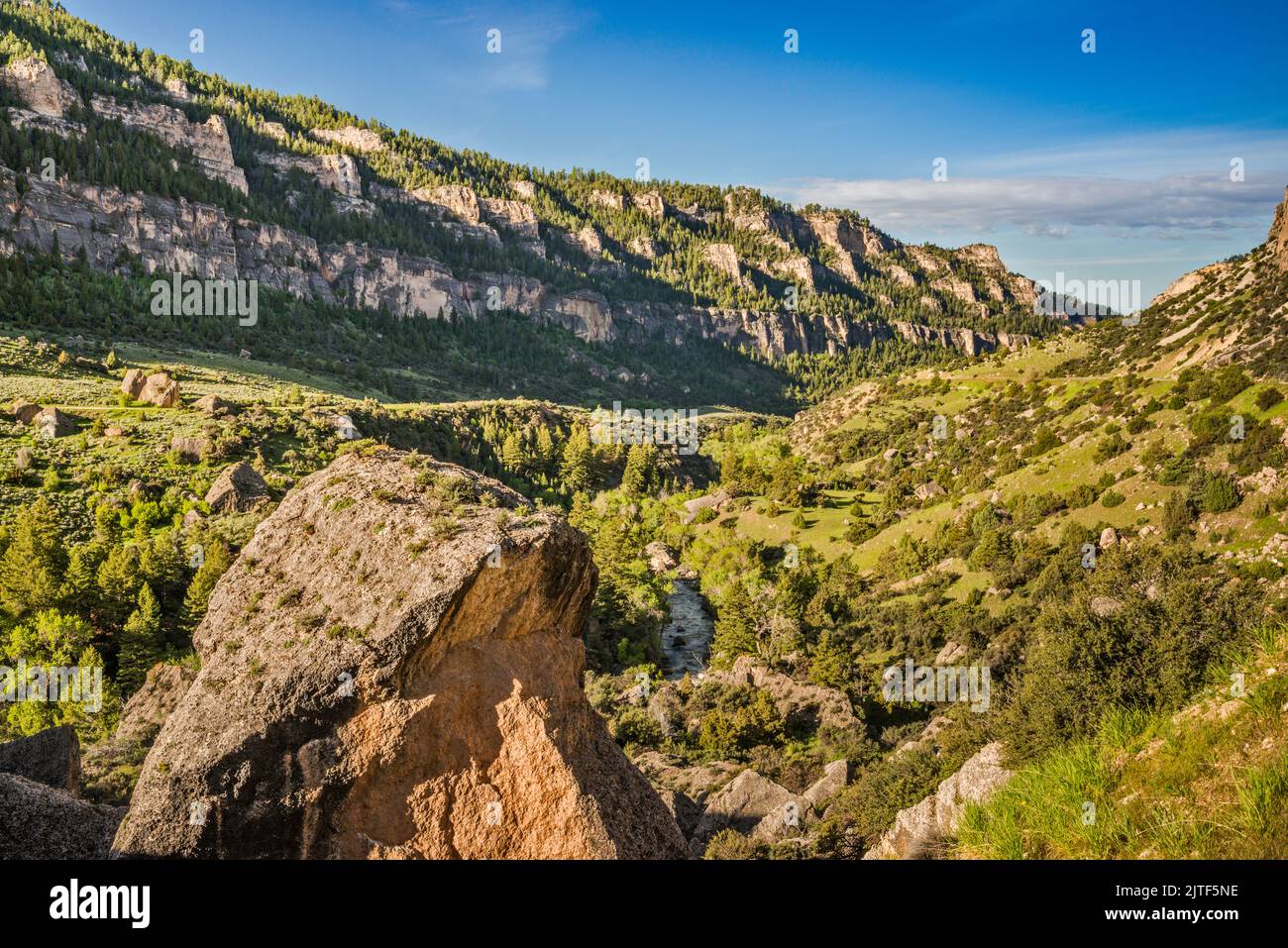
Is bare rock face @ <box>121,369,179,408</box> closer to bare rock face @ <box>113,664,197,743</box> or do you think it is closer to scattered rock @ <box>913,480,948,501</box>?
bare rock face @ <box>113,664,197,743</box>

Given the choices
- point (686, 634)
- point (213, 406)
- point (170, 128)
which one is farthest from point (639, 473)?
point (170, 128)

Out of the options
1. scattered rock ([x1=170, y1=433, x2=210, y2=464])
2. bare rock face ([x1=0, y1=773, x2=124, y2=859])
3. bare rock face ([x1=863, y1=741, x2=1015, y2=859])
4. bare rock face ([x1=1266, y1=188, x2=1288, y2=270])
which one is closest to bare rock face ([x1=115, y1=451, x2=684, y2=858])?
bare rock face ([x1=0, y1=773, x2=124, y2=859])

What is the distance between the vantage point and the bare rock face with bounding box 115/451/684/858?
902cm

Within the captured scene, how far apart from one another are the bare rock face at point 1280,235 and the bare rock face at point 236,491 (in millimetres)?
84638

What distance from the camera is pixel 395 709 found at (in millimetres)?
9406

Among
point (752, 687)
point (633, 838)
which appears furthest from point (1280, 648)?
point (752, 687)

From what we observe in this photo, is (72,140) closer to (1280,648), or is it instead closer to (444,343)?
(444,343)

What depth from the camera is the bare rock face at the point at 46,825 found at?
1050 centimetres

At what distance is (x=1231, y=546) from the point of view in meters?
34.4

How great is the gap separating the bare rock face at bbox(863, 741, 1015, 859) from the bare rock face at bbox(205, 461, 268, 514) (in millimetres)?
45282

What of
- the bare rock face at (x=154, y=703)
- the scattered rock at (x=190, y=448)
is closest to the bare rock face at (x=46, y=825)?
the bare rock face at (x=154, y=703)

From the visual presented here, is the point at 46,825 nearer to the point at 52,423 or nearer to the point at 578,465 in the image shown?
the point at 52,423

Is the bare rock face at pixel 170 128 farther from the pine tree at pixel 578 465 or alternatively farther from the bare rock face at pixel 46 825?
the bare rock face at pixel 46 825

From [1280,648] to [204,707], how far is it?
12.6m
